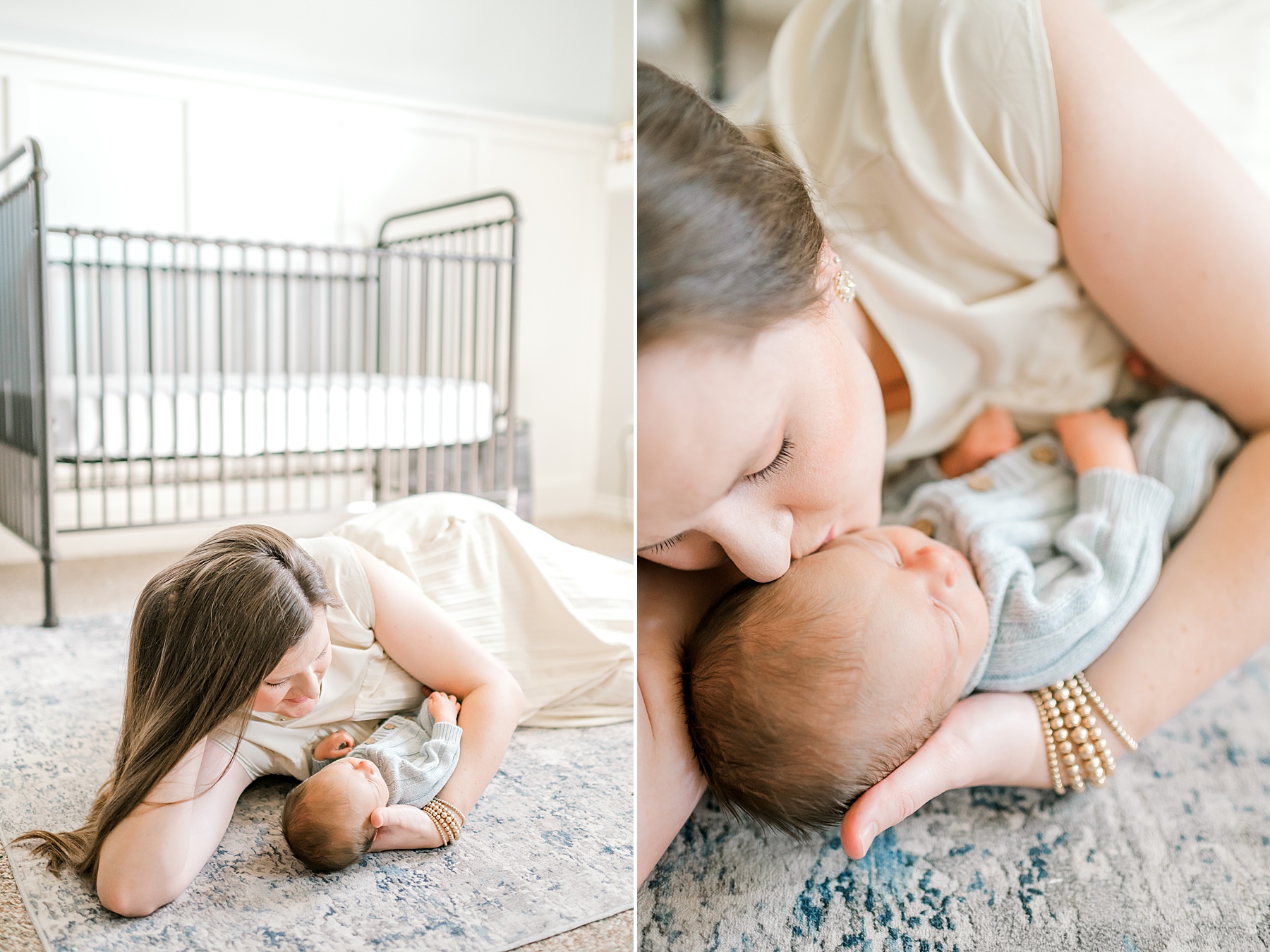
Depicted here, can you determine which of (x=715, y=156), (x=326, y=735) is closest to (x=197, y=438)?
(x=326, y=735)

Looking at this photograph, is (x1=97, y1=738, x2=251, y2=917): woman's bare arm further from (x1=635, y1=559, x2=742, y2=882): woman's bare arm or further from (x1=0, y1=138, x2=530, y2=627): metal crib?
(x1=635, y1=559, x2=742, y2=882): woman's bare arm

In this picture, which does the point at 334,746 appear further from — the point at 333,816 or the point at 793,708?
the point at 793,708

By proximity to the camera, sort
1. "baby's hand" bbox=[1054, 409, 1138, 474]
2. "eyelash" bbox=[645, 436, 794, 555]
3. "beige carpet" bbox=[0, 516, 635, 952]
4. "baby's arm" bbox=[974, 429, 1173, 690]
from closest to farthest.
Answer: "beige carpet" bbox=[0, 516, 635, 952], "eyelash" bbox=[645, 436, 794, 555], "baby's arm" bbox=[974, 429, 1173, 690], "baby's hand" bbox=[1054, 409, 1138, 474]

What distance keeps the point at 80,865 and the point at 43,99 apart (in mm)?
398

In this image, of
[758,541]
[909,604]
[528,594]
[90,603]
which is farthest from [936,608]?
[90,603]

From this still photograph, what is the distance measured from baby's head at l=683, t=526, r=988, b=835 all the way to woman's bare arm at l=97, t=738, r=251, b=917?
279 millimetres

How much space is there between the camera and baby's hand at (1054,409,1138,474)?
76cm

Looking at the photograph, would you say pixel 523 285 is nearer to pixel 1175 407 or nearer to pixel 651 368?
pixel 651 368

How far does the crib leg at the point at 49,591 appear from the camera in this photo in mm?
445

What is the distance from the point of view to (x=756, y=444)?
442mm

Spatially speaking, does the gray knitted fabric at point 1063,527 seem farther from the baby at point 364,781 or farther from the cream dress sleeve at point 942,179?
the baby at point 364,781

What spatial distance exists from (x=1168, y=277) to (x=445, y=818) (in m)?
0.71

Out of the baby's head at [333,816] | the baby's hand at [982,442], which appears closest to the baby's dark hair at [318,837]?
the baby's head at [333,816]

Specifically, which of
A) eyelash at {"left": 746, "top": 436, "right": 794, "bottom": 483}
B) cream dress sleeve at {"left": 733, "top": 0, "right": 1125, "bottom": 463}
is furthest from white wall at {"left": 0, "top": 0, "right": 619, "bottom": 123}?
eyelash at {"left": 746, "top": 436, "right": 794, "bottom": 483}
